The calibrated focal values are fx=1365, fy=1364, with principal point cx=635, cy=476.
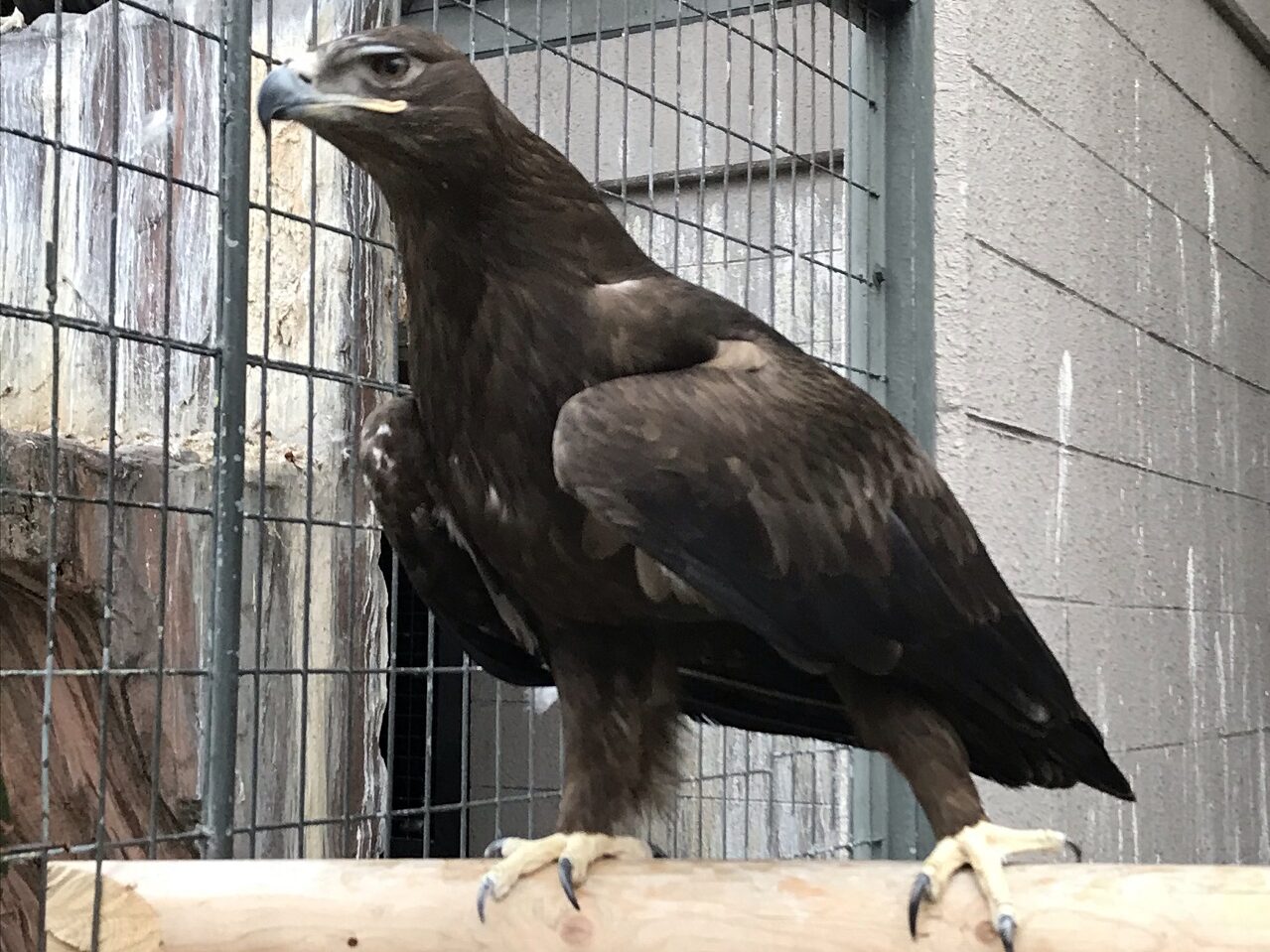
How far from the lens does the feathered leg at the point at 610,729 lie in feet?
5.29

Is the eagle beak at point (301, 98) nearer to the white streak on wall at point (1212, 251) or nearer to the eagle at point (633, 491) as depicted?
the eagle at point (633, 491)

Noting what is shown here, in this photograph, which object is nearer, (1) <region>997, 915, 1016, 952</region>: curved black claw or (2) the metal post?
(1) <region>997, 915, 1016, 952</region>: curved black claw

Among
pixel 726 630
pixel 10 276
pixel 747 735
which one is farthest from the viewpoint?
pixel 10 276

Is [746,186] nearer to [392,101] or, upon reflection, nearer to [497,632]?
[497,632]

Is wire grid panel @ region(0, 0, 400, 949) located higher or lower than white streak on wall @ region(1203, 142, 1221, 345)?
lower

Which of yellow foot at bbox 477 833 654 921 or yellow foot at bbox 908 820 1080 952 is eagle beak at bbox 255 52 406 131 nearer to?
yellow foot at bbox 477 833 654 921

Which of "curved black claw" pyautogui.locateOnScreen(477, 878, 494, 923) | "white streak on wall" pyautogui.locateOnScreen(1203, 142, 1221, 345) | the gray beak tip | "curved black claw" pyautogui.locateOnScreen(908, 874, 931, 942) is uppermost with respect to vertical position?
"white streak on wall" pyautogui.locateOnScreen(1203, 142, 1221, 345)

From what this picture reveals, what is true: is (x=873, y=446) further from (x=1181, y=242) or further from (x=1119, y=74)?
(x=1181, y=242)

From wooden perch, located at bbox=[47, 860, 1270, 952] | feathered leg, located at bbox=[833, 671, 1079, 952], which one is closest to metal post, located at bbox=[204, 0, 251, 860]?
wooden perch, located at bbox=[47, 860, 1270, 952]

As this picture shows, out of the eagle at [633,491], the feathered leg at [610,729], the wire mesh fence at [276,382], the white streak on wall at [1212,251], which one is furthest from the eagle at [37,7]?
the white streak on wall at [1212,251]

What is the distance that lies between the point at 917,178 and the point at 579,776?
1513 mm

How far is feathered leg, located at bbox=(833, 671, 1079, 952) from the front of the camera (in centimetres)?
124

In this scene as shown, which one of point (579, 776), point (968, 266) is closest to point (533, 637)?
point (579, 776)

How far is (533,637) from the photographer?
5.73 ft
